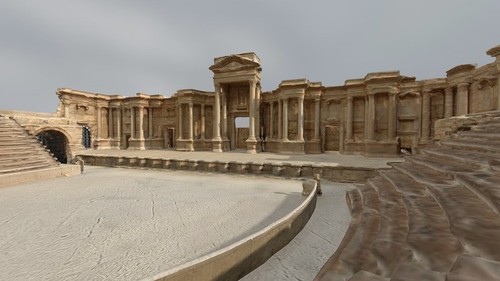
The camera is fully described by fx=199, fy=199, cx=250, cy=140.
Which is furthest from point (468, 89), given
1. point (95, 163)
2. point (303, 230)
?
point (95, 163)

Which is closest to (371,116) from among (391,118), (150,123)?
(391,118)

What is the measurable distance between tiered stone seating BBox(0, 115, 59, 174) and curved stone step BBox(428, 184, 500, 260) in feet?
57.3

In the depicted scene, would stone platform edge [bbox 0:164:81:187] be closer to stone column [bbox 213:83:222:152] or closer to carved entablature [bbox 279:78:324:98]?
stone column [bbox 213:83:222:152]

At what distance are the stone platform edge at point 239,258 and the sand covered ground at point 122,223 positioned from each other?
0.98 metres

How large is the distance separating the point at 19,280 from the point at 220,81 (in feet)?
66.3

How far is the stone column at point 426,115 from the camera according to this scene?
16984 mm

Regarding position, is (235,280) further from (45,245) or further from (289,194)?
(289,194)

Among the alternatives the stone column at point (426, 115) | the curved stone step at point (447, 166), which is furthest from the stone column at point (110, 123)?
the stone column at point (426, 115)

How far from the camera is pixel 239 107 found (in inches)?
914

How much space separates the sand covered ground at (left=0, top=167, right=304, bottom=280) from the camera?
3938 millimetres

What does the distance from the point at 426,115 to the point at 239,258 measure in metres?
20.8

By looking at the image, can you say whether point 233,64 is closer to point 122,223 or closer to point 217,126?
point 217,126

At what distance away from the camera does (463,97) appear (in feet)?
50.1

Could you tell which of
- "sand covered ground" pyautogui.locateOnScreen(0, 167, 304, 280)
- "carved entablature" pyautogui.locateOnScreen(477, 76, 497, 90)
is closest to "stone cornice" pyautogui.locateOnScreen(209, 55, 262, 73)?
"sand covered ground" pyautogui.locateOnScreen(0, 167, 304, 280)
